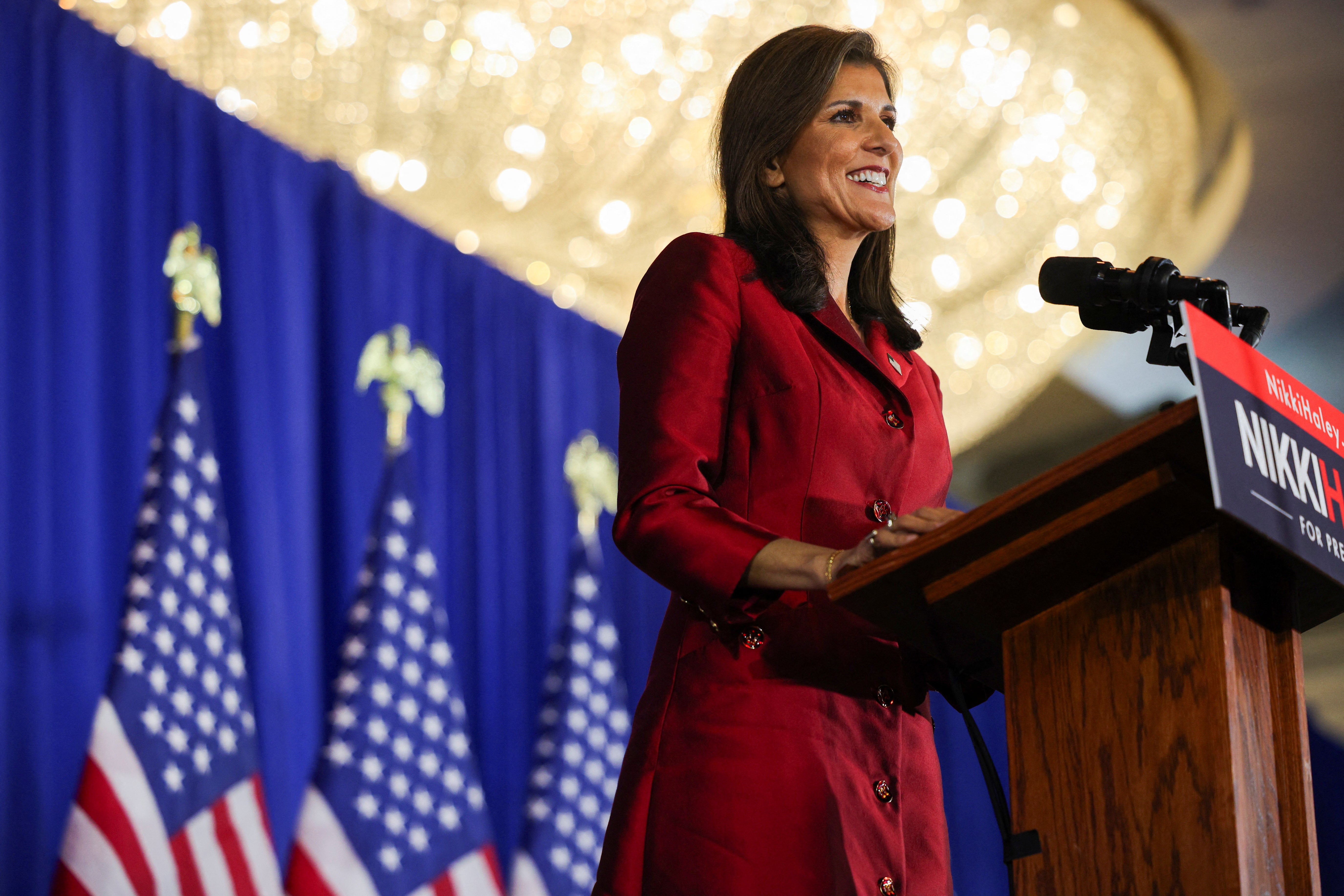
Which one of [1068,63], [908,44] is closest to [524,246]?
[908,44]

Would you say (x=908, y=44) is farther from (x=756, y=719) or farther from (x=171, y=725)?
(x=756, y=719)

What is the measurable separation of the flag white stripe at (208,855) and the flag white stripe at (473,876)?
66cm

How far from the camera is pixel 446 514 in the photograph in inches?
149

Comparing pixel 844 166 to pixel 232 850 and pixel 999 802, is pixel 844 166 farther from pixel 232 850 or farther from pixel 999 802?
pixel 232 850

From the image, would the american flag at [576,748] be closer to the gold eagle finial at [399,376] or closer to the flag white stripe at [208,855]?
the gold eagle finial at [399,376]

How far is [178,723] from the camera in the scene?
283 cm

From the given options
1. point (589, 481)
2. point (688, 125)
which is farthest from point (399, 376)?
point (688, 125)

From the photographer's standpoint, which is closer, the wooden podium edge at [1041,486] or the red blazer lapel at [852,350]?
the wooden podium edge at [1041,486]

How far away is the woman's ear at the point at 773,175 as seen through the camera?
1532 millimetres

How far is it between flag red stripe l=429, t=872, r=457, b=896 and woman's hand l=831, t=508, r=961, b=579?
2.62 m

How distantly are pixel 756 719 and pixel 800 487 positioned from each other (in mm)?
224

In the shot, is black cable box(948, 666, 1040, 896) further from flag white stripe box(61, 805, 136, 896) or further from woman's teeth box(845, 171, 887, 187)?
flag white stripe box(61, 805, 136, 896)

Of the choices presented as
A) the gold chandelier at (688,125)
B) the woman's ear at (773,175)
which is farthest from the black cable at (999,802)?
the gold chandelier at (688,125)

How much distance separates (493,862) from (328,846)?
52 centimetres
